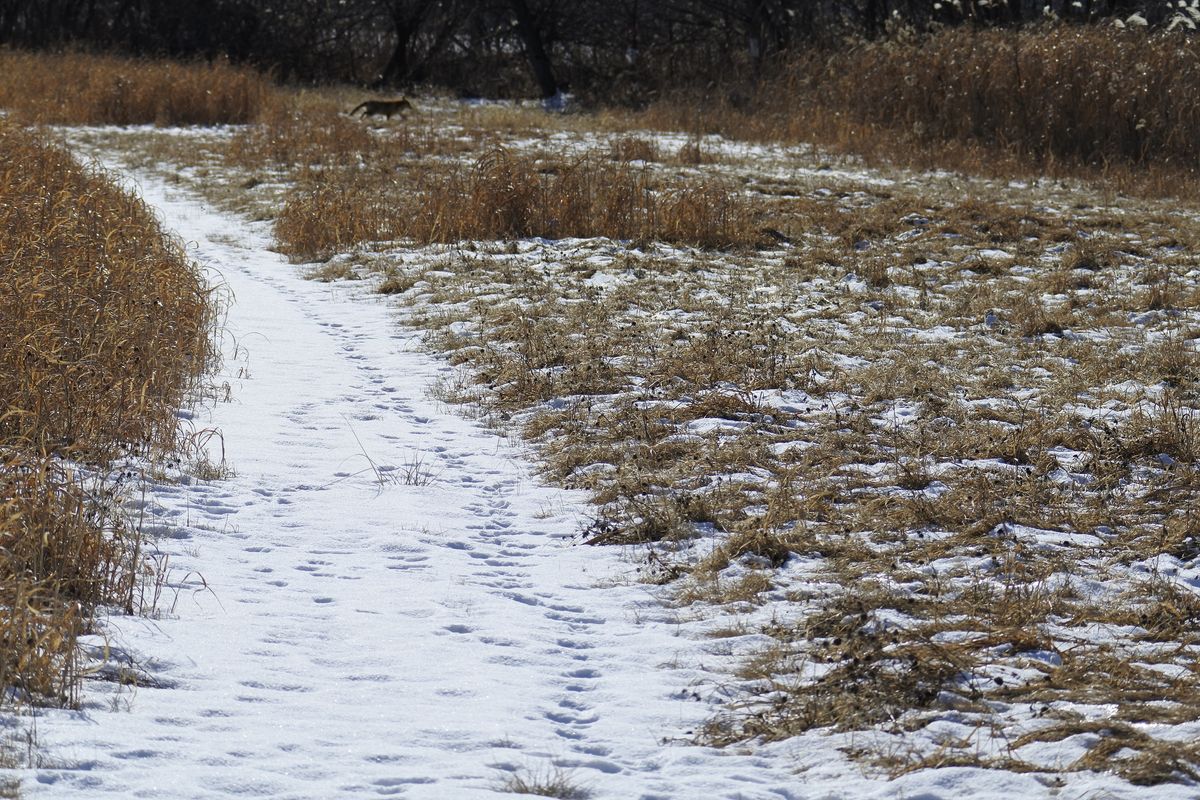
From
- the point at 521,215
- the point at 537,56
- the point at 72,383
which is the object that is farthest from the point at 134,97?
the point at 72,383

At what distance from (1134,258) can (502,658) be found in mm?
A: 7267

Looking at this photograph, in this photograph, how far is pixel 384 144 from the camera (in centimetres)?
1509

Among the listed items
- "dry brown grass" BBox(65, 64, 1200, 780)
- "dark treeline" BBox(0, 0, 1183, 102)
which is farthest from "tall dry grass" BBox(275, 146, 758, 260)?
"dark treeline" BBox(0, 0, 1183, 102)

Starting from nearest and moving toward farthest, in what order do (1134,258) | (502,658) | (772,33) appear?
(502,658) → (1134,258) → (772,33)

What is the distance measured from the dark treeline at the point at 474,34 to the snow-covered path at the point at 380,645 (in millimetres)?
17158

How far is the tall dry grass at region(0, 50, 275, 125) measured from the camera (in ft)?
59.0

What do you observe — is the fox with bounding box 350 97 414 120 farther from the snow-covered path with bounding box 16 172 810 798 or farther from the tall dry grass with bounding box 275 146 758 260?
the snow-covered path with bounding box 16 172 810 798

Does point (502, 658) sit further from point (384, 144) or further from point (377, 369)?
point (384, 144)

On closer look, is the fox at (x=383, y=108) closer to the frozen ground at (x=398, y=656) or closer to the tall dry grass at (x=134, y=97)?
the tall dry grass at (x=134, y=97)

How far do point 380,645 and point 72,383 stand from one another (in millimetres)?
2337

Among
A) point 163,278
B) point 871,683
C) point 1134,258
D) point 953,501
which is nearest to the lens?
point 871,683

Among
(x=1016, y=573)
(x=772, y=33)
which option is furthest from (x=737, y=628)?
(x=772, y=33)

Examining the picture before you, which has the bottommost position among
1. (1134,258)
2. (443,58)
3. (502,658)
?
(502,658)

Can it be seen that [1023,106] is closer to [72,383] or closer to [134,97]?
[72,383]
